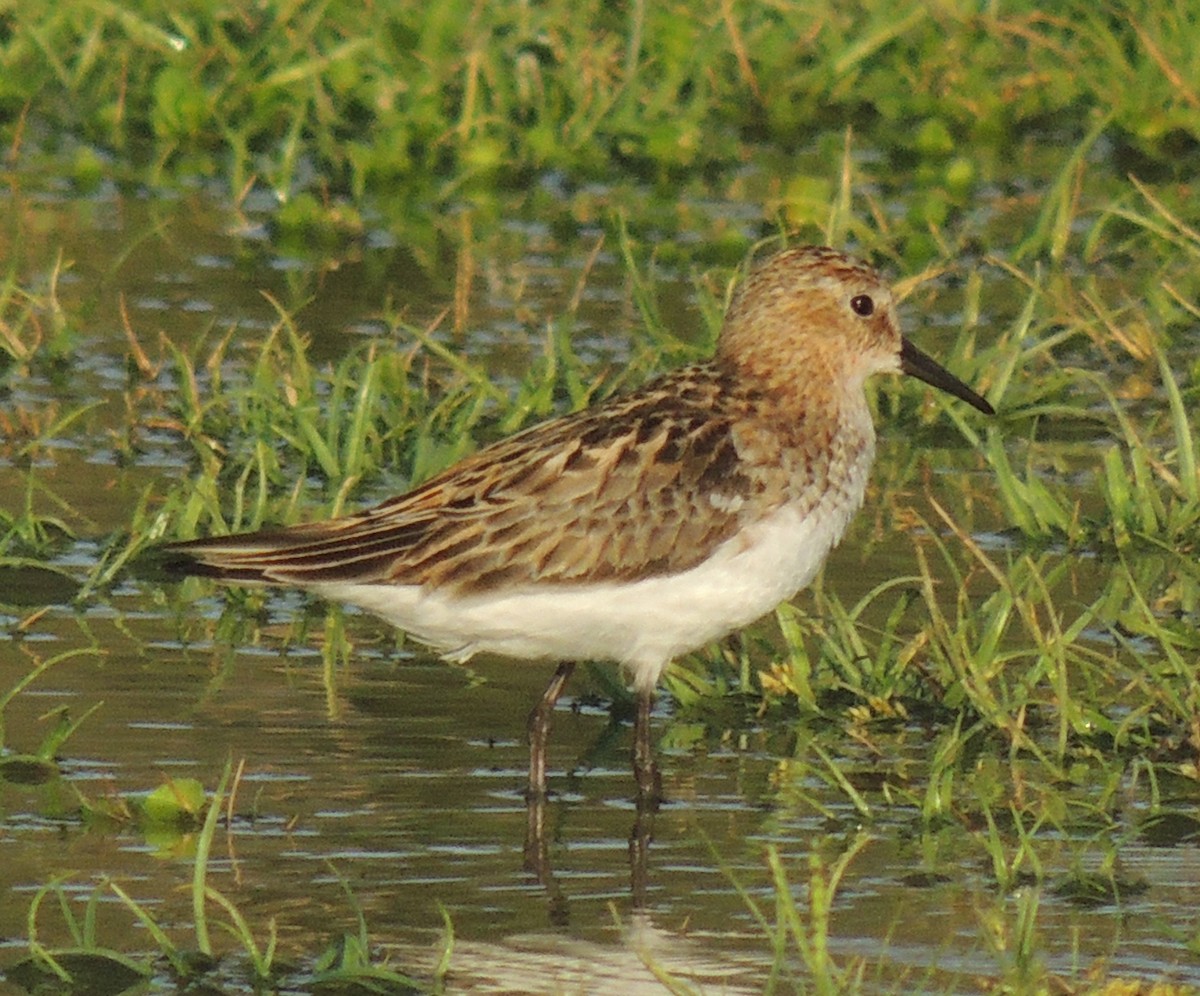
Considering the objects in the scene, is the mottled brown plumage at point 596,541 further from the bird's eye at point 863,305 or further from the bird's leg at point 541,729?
the bird's eye at point 863,305

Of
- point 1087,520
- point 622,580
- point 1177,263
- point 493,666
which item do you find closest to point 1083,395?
point 1087,520

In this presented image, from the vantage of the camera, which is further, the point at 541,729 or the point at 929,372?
the point at 929,372

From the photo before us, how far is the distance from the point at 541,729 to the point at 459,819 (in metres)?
0.37

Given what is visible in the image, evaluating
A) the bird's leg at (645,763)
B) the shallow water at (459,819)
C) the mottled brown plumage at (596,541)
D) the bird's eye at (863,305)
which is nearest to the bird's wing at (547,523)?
the mottled brown plumage at (596,541)

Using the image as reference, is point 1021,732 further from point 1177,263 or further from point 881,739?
point 1177,263

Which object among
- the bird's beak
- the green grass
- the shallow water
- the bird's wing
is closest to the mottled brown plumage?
the bird's wing

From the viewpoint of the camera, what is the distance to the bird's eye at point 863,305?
342 inches

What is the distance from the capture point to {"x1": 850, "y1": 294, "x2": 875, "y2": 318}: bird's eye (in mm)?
8688

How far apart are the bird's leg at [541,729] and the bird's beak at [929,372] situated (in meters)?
1.51

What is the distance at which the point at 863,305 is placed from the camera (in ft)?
28.6

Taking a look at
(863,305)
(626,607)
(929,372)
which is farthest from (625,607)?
(929,372)

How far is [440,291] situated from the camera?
13.0 meters

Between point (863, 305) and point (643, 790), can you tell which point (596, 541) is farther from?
point (863, 305)

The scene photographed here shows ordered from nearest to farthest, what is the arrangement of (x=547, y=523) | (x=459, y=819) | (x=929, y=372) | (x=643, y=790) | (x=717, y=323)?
(x=459, y=819) < (x=643, y=790) < (x=547, y=523) < (x=929, y=372) < (x=717, y=323)
